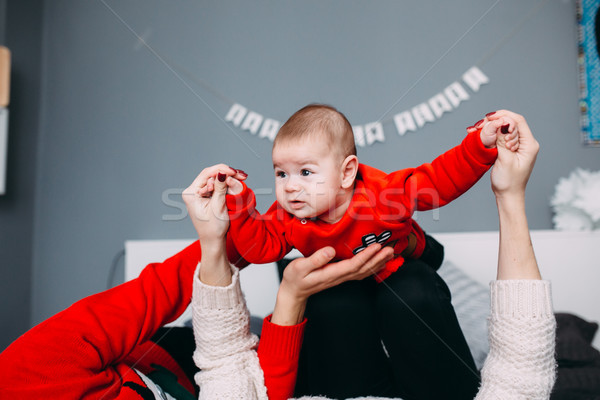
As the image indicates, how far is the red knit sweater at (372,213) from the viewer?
0.75m

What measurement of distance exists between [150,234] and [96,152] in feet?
1.43

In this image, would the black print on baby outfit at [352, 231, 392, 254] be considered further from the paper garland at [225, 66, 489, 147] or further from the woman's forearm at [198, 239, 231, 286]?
the paper garland at [225, 66, 489, 147]

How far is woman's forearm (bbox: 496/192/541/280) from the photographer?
0.66 meters

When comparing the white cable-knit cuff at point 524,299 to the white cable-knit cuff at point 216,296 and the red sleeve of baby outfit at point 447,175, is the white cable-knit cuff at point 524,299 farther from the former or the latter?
the white cable-knit cuff at point 216,296

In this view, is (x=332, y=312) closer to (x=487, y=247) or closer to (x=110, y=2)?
(x=487, y=247)

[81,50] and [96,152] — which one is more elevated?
[81,50]

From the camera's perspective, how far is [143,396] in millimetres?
680

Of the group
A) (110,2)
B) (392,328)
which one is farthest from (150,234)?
(392,328)

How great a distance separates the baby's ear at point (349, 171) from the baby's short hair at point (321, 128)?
0.01 m

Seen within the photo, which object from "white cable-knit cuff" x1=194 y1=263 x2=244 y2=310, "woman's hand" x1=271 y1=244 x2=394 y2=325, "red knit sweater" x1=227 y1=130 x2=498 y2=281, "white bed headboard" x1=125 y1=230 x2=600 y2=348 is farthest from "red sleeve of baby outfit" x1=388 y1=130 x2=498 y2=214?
"white bed headboard" x1=125 y1=230 x2=600 y2=348

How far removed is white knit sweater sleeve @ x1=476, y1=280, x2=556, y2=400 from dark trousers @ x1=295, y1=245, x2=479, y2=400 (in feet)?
0.30

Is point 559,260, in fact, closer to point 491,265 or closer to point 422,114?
point 491,265

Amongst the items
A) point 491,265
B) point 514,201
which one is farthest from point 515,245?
point 491,265

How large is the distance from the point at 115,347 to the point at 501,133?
2.39ft
